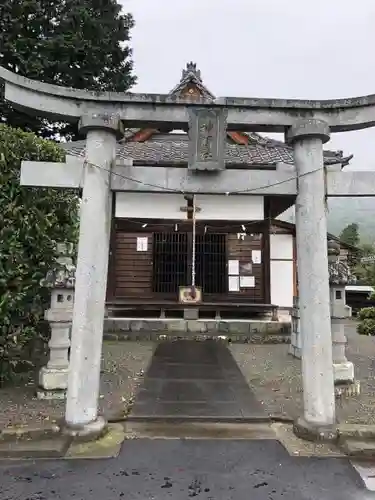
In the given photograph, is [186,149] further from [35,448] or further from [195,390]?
[35,448]

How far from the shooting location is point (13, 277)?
16.6 feet

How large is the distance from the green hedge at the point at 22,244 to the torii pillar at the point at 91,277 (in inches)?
48.9

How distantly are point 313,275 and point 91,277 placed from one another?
7.85ft

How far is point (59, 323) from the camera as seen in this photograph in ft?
18.2

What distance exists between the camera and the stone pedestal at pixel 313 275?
419 cm

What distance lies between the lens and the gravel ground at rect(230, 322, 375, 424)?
5.01 metres

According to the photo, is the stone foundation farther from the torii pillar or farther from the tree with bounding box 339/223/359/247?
the tree with bounding box 339/223/359/247

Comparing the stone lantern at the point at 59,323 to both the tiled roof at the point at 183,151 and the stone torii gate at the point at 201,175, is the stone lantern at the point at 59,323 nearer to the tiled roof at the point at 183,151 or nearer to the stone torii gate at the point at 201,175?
the stone torii gate at the point at 201,175

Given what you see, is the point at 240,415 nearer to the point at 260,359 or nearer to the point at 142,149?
the point at 260,359

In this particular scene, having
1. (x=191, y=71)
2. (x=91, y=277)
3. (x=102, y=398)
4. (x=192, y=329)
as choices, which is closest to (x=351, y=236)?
(x=191, y=71)

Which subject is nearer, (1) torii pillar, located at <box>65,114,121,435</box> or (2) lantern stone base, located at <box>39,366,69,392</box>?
(1) torii pillar, located at <box>65,114,121,435</box>

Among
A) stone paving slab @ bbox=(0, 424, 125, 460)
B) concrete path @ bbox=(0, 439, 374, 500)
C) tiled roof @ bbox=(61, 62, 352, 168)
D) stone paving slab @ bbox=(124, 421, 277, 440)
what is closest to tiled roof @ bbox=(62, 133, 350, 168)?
tiled roof @ bbox=(61, 62, 352, 168)

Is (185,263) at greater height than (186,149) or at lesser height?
lesser

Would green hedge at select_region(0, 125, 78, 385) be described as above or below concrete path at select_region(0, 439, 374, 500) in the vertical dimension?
above
